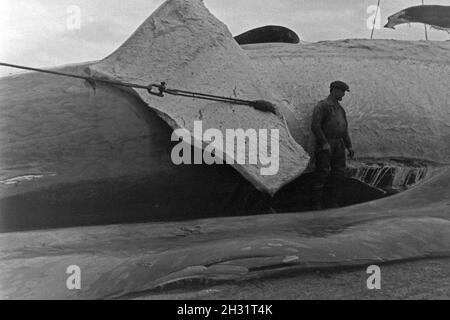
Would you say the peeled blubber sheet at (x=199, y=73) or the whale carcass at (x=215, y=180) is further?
the peeled blubber sheet at (x=199, y=73)

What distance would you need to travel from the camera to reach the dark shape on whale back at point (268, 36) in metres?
6.02

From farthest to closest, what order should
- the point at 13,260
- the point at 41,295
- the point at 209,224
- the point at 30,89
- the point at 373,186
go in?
1. the point at 30,89
2. the point at 373,186
3. the point at 209,224
4. the point at 13,260
5. the point at 41,295

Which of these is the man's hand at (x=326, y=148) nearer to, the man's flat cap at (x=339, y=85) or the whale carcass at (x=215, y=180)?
the whale carcass at (x=215, y=180)

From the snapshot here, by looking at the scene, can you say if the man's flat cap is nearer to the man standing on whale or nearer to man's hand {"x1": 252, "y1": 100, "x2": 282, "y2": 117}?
the man standing on whale

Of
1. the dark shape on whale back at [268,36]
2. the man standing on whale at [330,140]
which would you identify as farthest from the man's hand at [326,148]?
the dark shape on whale back at [268,36]

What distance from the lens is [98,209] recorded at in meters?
4.67

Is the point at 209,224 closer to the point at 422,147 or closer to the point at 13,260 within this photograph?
the point at 13,260

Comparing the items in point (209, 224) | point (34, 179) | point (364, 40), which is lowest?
point (209, 224)

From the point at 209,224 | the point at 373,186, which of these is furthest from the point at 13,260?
the point at 373,186

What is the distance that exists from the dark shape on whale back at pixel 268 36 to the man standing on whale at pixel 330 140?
3.80 ft

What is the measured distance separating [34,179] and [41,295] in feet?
4.43

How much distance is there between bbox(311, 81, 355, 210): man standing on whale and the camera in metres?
4.92

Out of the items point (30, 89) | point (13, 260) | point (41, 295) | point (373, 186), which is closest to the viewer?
point (41, 295)

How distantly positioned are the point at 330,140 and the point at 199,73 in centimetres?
98
